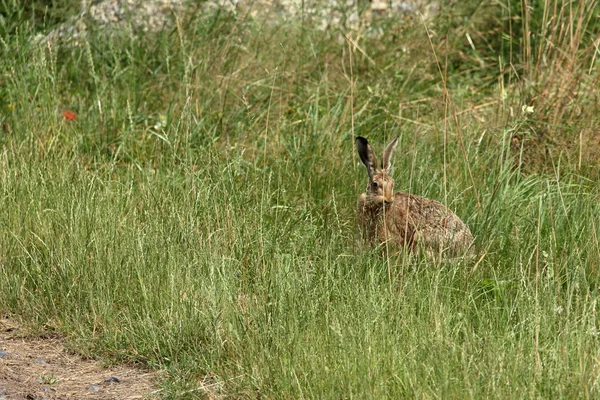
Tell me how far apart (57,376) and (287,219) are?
62.0 inches

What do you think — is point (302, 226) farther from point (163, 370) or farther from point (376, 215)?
point (163, 370)

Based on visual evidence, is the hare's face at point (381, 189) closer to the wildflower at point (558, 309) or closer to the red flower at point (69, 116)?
the wildflower at point (558, 309)

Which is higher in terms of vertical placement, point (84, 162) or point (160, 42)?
point (160, 42)

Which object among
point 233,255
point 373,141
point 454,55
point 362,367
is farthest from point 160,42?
point 362,367

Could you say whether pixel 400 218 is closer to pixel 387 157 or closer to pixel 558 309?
pixel 387 157

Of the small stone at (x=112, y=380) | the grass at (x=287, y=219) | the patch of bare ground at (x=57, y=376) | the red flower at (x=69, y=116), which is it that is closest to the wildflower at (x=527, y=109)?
the grass at (x=287, y=219)

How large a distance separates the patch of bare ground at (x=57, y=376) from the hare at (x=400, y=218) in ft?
4.69

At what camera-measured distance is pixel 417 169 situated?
5.86 meters

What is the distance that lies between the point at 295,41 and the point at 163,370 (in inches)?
148

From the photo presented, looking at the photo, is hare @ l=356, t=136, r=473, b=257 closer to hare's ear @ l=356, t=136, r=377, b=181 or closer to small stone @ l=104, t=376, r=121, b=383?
hare's ear @ l=356, t=136, r=377, b=181

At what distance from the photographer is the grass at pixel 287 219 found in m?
3.90

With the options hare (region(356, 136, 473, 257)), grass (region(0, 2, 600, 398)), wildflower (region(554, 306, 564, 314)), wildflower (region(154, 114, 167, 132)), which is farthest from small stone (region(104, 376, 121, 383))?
wildflower (region(154, 114, 167, 132))

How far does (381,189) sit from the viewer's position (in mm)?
5262

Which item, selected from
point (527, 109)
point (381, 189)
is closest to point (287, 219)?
point (381, 189)
